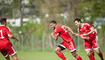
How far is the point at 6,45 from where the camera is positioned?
12.0 metres

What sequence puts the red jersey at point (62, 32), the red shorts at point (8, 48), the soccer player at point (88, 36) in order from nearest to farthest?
1. the red shorts at point (8, 48)
2. the red jersey at point (62, 32)
3. the soccer player at point (88, 36)

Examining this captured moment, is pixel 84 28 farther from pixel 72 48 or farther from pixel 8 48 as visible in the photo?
pixel 8 48

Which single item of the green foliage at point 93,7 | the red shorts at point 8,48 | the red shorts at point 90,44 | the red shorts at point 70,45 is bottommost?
the green foliage at point 93,7

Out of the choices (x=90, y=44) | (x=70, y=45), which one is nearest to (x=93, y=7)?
(x=90, y=44)

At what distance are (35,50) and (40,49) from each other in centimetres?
58

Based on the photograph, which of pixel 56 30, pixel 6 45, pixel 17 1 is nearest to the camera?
pixel 6 45

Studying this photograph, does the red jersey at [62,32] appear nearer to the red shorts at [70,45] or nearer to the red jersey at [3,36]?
the red shorts at [70,45]

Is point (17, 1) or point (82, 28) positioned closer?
point (82, 28)

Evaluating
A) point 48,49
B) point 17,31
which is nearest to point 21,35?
point 17,31

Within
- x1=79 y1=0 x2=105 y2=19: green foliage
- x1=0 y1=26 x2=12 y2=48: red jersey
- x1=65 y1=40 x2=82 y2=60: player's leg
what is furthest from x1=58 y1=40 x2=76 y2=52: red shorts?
x1=79 y1=0 x2=105 y2=19: green foliage

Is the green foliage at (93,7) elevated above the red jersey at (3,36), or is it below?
below

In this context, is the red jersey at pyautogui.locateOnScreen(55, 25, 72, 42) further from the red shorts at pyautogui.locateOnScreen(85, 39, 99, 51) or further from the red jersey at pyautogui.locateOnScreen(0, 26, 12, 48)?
the red jersey at pyautogui.locateOnScreen(0, 26, 12, 48)

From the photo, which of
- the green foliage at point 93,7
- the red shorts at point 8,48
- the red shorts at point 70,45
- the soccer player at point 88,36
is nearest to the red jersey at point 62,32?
the red shorts at point 70,45

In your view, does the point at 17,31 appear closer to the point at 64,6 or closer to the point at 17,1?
the point at 17,1
